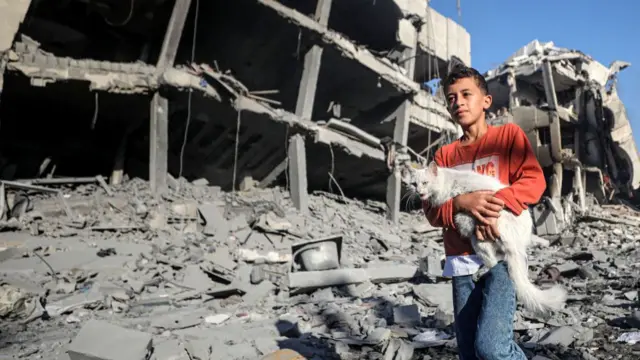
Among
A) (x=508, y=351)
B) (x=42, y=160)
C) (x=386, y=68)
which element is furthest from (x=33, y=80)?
(x=386, y=68)

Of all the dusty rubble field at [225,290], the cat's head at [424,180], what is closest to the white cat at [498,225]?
the cat's head at [424,180]

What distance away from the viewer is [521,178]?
5.66 feet

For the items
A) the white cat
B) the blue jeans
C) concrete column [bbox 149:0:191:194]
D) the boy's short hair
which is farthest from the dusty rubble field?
the boy's short hair

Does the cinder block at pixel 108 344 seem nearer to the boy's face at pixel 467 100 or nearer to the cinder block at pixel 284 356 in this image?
the cinder block at pixel 284 356

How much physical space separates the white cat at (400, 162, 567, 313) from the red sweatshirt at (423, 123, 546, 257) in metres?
0.06

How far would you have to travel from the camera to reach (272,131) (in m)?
8.62

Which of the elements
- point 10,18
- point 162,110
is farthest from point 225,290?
point 10,18

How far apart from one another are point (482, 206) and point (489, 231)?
0.12 metres

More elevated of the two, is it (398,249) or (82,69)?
(82,69)

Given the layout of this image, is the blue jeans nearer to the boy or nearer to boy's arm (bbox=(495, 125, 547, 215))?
the boy

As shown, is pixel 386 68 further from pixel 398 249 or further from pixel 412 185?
pixel 412 185

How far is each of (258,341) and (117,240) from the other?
3.84 meters

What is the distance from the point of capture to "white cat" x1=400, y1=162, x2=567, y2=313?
1668mm

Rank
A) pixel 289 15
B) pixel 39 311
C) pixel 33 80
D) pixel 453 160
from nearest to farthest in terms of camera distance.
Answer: pixel 453 160, pixel 39 311, pixel 33 80, pixel 289 15
